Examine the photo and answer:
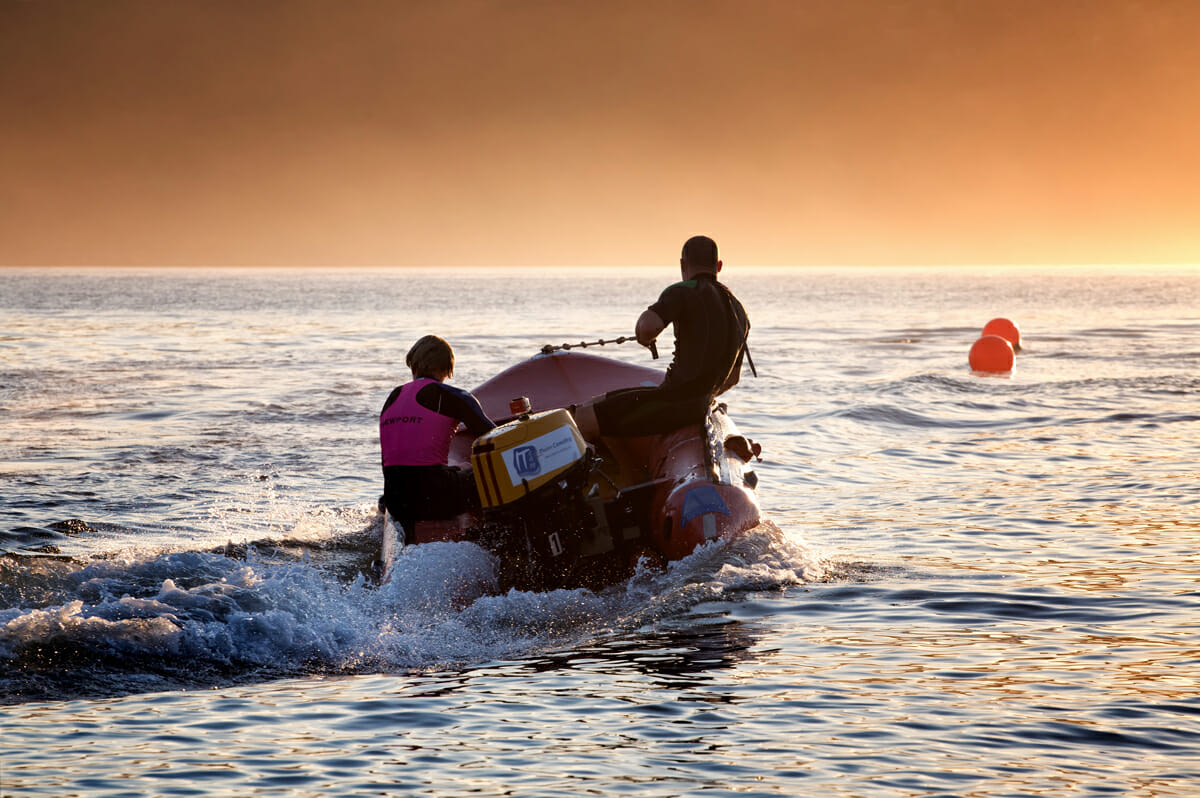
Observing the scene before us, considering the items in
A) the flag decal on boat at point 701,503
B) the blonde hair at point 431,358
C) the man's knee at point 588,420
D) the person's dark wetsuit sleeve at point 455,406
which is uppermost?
the blonde hair at point 431,358

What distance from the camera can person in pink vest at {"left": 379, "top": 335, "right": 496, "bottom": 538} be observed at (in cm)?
644

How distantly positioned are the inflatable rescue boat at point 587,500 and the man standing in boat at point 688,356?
20cm

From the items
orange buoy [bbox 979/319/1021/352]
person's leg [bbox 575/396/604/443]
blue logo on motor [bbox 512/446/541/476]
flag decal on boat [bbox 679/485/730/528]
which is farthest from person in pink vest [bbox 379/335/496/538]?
orange buoy [bbox 979/319/1021/352]

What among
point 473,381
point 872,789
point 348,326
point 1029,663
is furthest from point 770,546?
point 348,326

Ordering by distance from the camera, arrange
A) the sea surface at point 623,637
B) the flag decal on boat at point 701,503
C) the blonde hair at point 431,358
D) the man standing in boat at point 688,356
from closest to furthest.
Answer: the sea surface at point 623,637
the blonde hair at point 431,358
the flag decal on boat at point 701,503
the man standing in boat at point 688,356

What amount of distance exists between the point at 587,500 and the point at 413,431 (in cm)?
97

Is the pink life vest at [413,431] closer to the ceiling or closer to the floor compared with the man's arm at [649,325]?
closer to the floor

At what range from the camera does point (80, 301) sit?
163 ft

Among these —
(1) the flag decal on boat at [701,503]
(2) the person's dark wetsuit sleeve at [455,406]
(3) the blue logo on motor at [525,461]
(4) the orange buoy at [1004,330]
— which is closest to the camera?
(3) the blue logo on motor at [525,461]

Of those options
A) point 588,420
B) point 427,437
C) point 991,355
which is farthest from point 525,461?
point 991,355

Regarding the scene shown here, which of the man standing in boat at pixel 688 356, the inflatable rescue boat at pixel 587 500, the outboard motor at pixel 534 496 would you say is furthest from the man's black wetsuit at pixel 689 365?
the outboard motor at pixel 534 496

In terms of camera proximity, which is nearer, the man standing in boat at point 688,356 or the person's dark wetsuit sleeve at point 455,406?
the person's dark wetsuit sleeve at point 455,406

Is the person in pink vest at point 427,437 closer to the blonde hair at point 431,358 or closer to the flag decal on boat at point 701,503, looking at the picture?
the blonde hair at point 431,358

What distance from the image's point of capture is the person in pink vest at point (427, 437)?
21.1ft
